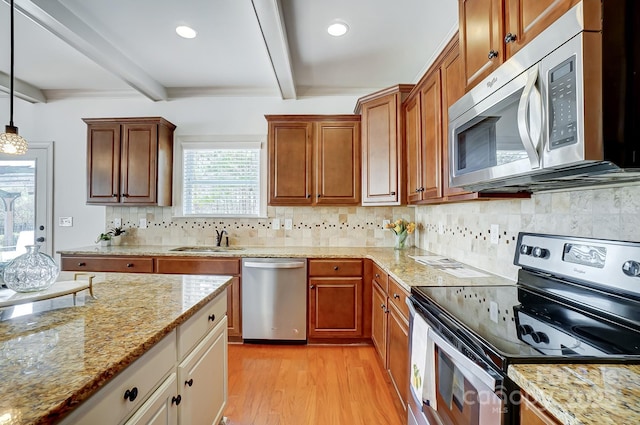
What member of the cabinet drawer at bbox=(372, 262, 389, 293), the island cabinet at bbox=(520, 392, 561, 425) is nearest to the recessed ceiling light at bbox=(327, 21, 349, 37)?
the cabinet drawer at bbox=(372, 262, 389, 293)

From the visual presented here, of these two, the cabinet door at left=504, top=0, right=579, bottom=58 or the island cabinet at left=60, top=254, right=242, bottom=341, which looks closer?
the cabinet door at left=504, top=0, right=579, bottom=58

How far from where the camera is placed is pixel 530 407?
658 millimetres

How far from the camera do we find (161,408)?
3.24 feet

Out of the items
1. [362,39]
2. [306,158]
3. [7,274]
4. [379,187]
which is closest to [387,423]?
[379,187]

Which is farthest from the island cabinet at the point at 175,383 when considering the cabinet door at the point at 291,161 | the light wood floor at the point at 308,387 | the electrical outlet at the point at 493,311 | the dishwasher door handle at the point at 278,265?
the cabinet door at the point at 291,161

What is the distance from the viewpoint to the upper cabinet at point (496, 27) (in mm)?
946

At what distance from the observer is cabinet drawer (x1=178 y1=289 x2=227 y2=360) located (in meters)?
1.15

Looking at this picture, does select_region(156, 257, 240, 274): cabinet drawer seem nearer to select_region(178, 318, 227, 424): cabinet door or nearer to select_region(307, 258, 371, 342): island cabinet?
select_region(307, 258, 371, 342): island cabinet

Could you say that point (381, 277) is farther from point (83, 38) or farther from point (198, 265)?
point (83, 38)

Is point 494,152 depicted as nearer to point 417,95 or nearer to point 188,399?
point 417,95

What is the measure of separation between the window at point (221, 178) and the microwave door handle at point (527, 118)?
108 inches

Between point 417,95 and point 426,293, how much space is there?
165cm

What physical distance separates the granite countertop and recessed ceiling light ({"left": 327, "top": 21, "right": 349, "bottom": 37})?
2.11 meters

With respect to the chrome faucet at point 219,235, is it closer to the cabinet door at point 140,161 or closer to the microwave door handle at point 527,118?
the cabinet door at point 140,161
